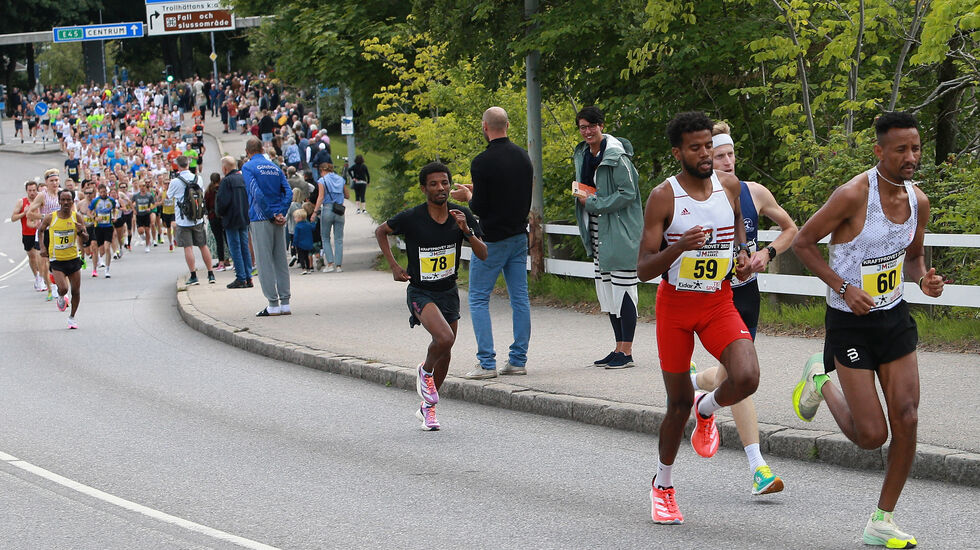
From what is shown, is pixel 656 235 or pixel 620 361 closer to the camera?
pixel 656 235

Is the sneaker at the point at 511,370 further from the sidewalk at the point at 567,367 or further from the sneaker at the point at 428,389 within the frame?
the sneaker at the point at 428,389

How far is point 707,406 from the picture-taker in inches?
276

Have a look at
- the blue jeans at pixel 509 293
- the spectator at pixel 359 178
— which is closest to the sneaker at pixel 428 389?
the blue jeans at pixel 509 293

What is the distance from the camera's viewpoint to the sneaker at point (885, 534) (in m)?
5.88

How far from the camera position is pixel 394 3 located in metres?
25.3

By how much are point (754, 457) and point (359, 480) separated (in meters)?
2.41

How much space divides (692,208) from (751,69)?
10.3 meters

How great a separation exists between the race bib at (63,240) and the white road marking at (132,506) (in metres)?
9.29

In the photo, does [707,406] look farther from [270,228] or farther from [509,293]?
[270,228]

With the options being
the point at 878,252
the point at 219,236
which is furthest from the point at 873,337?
the point at 219,236

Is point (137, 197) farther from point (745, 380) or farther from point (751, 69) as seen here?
point (745, 380)

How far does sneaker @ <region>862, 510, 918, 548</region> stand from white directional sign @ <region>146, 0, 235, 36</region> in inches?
2797

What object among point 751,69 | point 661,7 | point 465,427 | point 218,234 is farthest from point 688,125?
point 218,234

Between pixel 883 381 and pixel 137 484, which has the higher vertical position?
pixel 883 381
